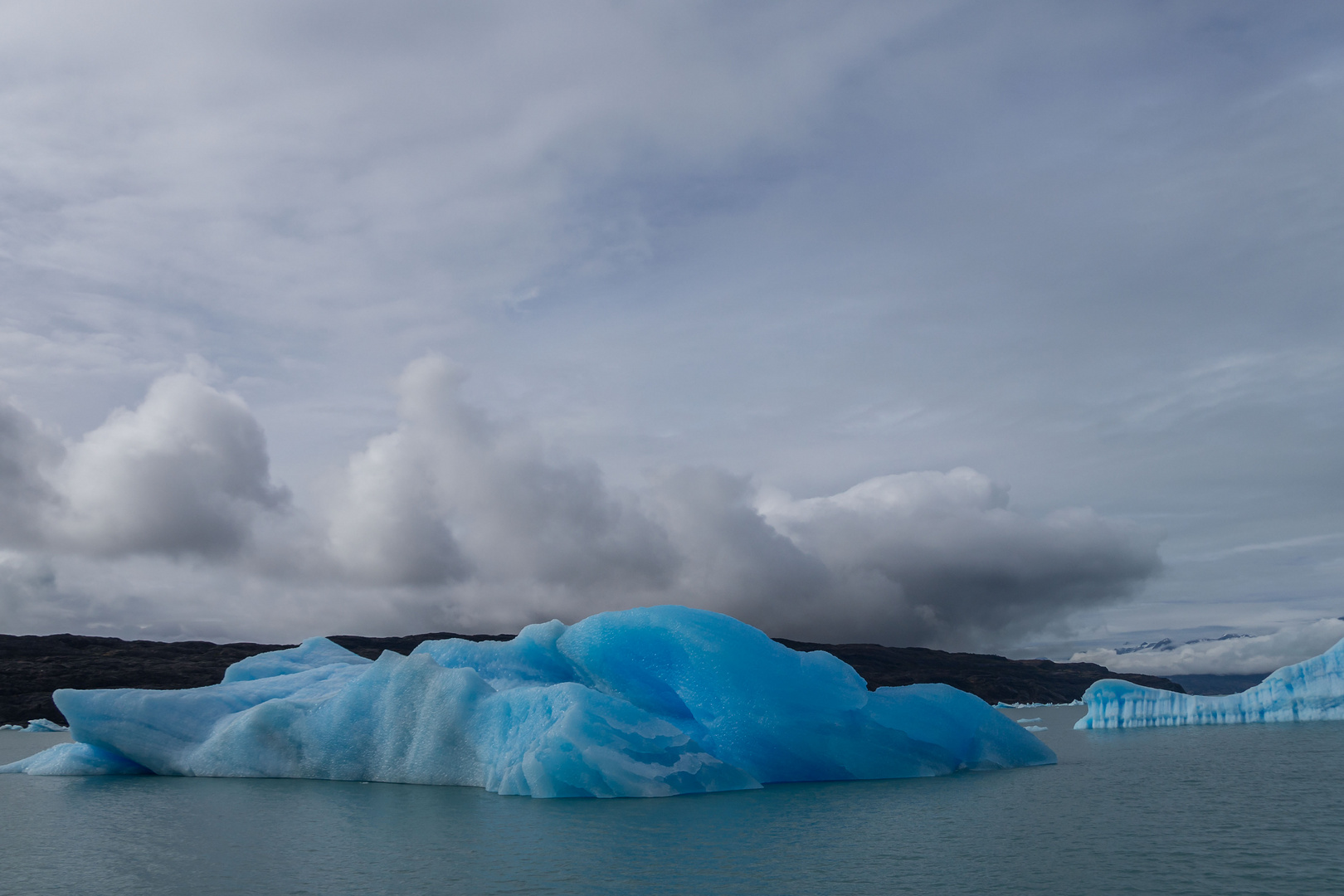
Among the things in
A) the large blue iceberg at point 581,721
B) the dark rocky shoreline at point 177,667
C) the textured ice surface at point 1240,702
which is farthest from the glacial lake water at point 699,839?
the dark rocky shoreline at point 177,667

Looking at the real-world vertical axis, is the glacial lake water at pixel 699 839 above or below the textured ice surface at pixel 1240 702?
below

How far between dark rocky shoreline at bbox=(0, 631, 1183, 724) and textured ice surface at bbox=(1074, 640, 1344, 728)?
33.7m

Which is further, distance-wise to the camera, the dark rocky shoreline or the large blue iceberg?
the dark rocky shoreline

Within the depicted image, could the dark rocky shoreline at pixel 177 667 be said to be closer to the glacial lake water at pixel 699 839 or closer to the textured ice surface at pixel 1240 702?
the textured ice surface at pixel 1240 702

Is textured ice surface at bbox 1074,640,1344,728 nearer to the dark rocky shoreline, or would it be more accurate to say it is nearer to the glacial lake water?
the glacial lake water

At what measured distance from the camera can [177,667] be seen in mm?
96250

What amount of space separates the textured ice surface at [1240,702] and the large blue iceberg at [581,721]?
2574 centimetres

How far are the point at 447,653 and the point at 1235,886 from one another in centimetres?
1743

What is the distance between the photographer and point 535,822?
1351 centimetres

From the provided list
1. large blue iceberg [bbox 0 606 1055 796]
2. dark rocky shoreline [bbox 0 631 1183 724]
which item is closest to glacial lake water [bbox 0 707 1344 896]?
large blue iceberg [bbox 0 606 1055 796]

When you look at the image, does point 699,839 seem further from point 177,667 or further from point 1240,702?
point 177,667

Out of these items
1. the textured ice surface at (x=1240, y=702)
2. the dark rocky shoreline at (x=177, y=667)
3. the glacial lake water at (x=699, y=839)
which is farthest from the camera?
the dark rocky shoreline at (x=177, y=667)

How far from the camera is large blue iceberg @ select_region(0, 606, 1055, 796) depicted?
1680 cm

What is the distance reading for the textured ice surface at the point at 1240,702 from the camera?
39.7 m
